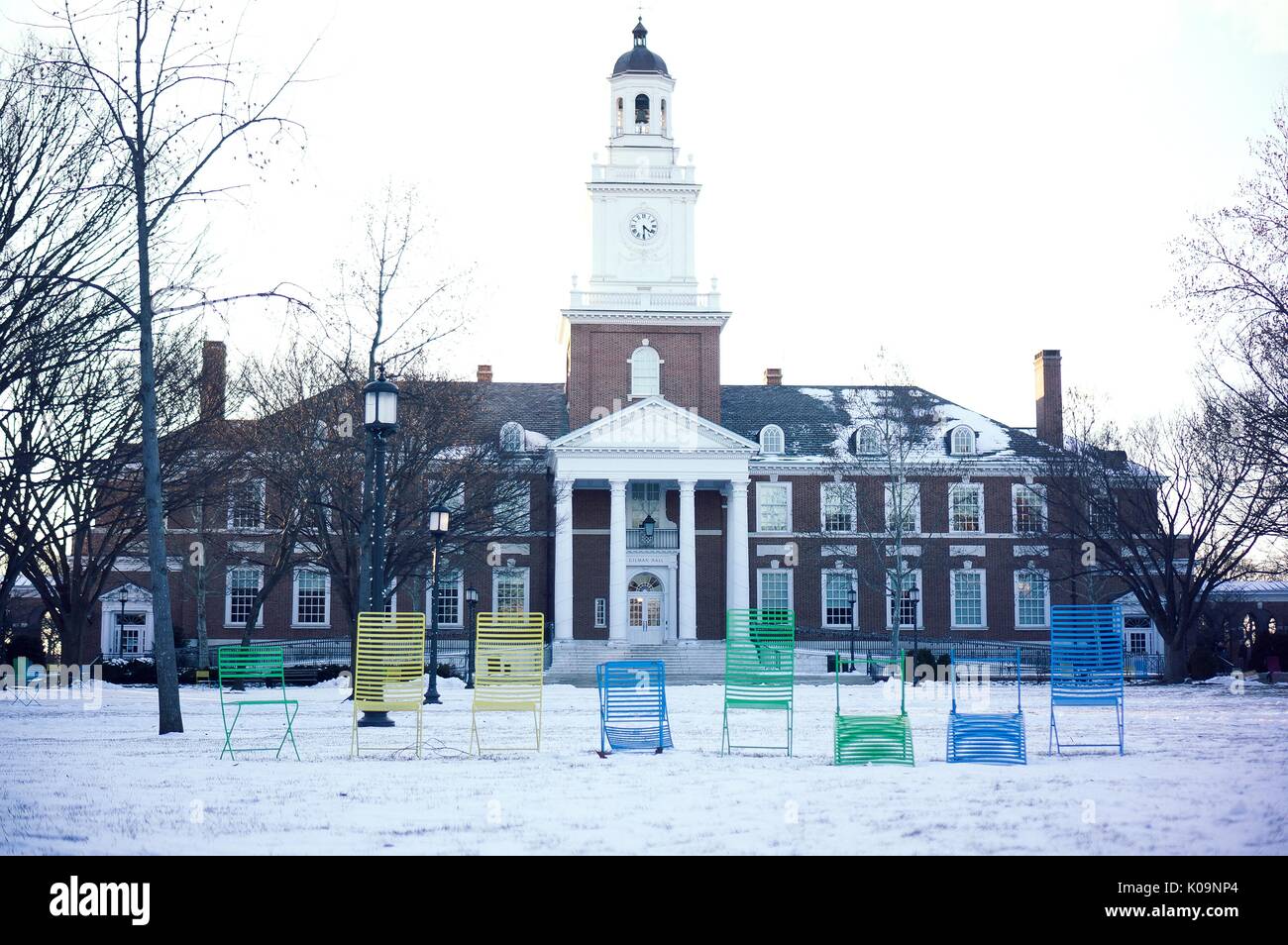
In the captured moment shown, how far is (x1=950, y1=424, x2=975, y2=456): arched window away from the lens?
52656 millimetres

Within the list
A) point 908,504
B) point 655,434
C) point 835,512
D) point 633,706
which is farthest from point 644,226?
point 633,706

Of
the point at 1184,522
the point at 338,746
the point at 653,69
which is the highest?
the point at 653,69

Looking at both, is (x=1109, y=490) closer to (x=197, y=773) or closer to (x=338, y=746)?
(x=338, y=746)

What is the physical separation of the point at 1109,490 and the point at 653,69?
2478cm

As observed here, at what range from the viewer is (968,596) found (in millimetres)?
51844

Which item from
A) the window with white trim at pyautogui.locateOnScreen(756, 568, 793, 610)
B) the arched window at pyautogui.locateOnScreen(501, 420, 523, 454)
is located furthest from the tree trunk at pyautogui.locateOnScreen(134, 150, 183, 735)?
the window with white trim at pyautogui.locateOnScreen(756, 568, 793, 610)

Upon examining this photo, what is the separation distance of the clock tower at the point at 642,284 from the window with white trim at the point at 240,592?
1397 cm

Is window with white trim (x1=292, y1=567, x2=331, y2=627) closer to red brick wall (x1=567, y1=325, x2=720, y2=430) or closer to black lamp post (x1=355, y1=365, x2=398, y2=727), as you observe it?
red brick wall (x1=567, y1=325, x2=720, y2=430)

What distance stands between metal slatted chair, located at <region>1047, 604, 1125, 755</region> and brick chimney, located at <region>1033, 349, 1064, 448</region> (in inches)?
1514

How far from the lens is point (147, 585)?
157ft

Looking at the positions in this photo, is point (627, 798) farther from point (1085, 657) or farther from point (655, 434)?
point (655, 434)

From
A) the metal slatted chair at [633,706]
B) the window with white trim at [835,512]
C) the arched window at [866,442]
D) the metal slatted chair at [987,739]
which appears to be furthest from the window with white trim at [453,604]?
the metal slatted chair at [987,739]
